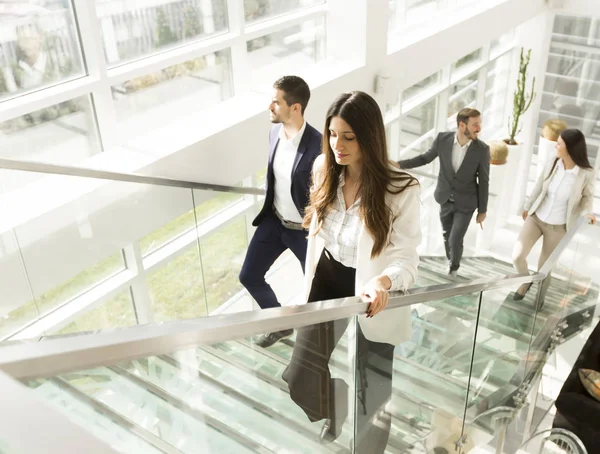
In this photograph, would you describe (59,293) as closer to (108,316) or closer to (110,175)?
(108,316)

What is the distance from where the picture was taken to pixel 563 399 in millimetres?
5418

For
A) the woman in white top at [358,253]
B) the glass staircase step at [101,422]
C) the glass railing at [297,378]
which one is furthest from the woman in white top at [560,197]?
the glass staircase step at [101,422]

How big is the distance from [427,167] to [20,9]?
21.9ft

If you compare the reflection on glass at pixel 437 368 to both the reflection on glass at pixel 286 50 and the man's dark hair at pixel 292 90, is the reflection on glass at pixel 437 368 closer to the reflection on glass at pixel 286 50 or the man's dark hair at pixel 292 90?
the man's dark hair at pixel 292 90

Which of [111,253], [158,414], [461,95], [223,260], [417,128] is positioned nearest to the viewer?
[158,414]

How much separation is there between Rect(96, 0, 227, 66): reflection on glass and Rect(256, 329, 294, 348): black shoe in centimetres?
313

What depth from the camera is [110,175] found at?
11.6ft

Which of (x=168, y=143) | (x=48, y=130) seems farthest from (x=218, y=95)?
(x=48, y=130)

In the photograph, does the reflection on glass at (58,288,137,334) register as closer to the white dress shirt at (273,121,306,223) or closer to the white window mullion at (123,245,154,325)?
the white window mullion at (123,245,154,325)

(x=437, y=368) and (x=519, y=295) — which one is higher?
(x=437, y=368)

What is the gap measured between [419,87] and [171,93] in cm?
480

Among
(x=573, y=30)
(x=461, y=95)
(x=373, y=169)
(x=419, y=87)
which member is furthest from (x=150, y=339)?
(x=573, y=30)

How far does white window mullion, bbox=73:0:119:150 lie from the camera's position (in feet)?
13.3

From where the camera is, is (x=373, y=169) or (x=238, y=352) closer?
(x=238, y=352)
